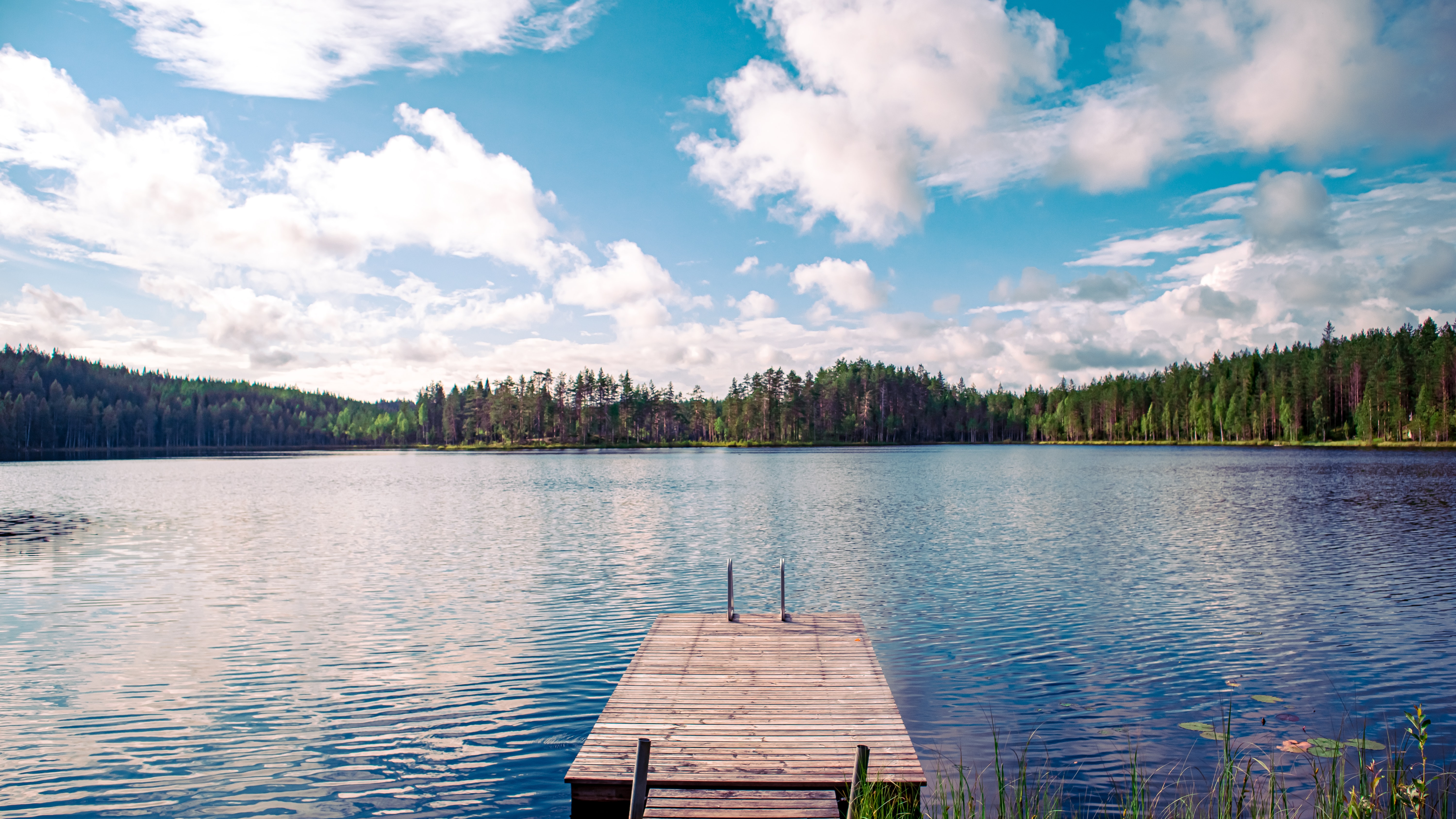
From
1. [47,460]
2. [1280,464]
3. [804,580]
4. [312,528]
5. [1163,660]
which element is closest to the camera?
[1163,660]

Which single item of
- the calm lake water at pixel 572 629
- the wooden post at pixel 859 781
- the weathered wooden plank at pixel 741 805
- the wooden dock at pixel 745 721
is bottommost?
the calm lake water at pixel 572 629

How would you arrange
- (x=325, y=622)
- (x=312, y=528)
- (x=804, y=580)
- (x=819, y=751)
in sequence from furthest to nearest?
(x=312, y=528) < (x=804, y=580) < (x=325, y=622) < (x=819, y=751)

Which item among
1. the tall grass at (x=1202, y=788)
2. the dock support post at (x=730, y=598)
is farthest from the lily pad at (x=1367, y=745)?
the dock support post at (x=730, y=598)

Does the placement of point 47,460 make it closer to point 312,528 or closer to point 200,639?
point 312,528

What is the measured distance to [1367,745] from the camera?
12297 millimetres

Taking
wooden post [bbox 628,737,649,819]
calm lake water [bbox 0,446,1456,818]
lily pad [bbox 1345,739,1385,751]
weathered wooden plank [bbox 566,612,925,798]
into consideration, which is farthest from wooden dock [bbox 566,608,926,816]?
lily pad [bbox 1345,739,1385,751]

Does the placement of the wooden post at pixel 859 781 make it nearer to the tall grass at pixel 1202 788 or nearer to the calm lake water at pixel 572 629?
the tall grass at pixel 1202 788

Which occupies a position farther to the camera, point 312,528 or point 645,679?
point 312,528

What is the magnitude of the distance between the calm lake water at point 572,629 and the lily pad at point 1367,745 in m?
0.56

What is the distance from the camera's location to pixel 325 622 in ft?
68.6

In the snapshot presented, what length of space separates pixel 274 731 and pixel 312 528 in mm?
32106

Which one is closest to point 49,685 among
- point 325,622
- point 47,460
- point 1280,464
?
point 325,622

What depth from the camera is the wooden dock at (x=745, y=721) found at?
30.4ft

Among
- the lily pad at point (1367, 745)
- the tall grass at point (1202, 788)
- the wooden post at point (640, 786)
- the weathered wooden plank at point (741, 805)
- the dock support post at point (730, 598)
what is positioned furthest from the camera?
the dock support post at point (730, 598)
